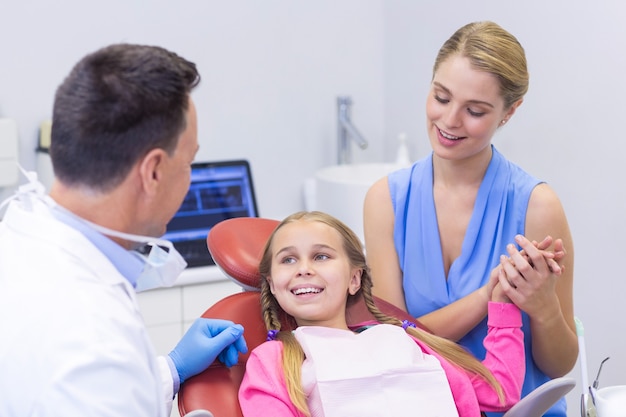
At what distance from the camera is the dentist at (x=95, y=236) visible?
3.14 feet

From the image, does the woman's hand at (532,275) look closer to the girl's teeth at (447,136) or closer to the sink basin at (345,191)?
the girl's teeth at (447,136)

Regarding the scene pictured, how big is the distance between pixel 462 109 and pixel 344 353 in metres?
0.53

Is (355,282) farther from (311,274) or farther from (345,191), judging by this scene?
(345,191)

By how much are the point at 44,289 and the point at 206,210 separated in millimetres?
1779

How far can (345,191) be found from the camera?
2605mm

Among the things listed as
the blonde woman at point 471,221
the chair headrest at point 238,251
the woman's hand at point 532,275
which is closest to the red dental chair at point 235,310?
the chair headrest at point 238,251

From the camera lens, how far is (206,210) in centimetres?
277

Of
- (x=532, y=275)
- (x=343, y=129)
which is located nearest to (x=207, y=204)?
(x=343, y=129)

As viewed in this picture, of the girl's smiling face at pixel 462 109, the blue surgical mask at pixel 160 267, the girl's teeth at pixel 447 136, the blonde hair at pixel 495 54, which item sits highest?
the blonde hair at pixel 495 54

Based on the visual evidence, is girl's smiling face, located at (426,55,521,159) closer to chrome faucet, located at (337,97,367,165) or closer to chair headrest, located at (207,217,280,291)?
chair headrest, located at (207,217,280,291)

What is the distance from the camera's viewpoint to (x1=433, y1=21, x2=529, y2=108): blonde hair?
5.06ft

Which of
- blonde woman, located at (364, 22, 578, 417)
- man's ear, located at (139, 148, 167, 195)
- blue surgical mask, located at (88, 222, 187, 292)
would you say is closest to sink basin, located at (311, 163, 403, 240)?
blonde woman, located at (364, 22, 578, 417)

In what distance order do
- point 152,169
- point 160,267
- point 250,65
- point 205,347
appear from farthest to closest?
point 250,65 < point 205,347 < point 160,267 < point 152,169

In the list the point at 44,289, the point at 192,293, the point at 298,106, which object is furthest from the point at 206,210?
the point at 44,289
